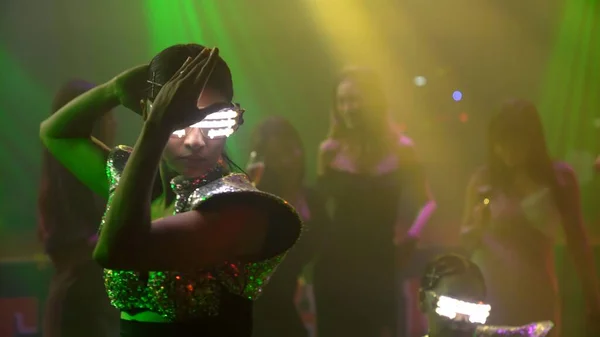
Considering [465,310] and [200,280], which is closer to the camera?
[200,280]

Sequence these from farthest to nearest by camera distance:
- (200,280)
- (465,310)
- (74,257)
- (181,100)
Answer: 1. (74,257)
2. (465,310)
3. (200,280)
4. (181,100)

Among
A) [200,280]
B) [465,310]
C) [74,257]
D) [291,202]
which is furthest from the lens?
[291,202]

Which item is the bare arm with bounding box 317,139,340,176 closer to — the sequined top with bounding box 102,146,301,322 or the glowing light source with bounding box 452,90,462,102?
the glowing light source with bounding box 452,90,462,102

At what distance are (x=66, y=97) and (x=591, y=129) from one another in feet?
8.50

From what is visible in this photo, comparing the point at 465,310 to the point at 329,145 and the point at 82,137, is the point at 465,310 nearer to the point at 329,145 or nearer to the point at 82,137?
the point at 329,145

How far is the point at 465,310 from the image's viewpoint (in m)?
1.98

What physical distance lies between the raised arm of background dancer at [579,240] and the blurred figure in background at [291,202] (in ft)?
3.77

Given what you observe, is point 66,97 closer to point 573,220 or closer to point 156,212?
point 156,212

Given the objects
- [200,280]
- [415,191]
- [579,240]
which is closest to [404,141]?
[415,191]

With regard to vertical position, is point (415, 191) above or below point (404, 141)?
below

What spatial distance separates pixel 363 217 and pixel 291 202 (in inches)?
14.1

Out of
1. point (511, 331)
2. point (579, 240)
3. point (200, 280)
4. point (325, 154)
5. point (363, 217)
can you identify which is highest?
point (325, 154)

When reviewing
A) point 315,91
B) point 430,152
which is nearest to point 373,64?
point 315,91

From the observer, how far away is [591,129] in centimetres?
292
